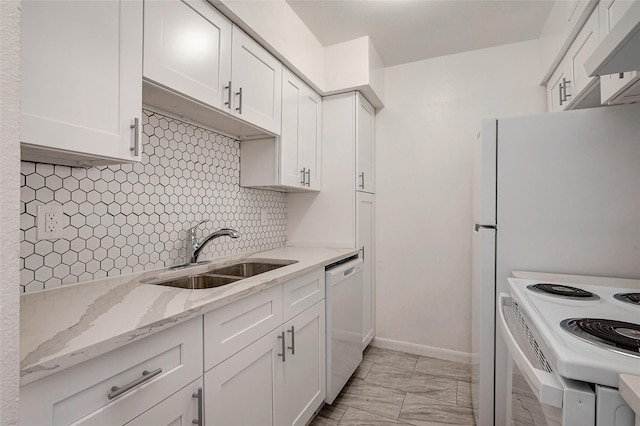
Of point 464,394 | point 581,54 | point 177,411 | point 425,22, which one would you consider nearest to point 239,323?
point 177,411

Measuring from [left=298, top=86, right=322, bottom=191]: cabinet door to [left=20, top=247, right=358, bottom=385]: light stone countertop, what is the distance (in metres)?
1.19

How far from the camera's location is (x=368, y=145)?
276 cm

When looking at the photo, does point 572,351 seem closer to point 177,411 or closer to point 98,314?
point 177,411

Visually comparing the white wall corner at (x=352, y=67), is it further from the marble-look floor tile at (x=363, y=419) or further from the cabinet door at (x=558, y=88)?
the marble-look floor tile at (x=363, y=419)

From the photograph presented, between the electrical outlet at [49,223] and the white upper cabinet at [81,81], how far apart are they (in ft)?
0.57

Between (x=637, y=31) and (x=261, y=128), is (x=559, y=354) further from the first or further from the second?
(x=261, y=128)

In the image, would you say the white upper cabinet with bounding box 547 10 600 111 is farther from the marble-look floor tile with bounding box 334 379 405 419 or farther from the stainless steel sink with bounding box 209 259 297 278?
the marble-look floor tile with bounding box 334 379 405 419

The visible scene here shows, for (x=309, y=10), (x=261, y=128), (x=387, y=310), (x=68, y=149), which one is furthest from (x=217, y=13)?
(x=387, y=310)

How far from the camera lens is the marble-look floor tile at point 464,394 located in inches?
80.3

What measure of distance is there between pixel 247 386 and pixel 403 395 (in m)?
1.38

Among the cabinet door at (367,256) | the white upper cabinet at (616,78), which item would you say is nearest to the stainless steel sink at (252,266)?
the cabinet door at (367,256)

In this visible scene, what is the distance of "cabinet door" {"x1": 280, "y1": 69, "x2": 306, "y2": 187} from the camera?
6.75 ft

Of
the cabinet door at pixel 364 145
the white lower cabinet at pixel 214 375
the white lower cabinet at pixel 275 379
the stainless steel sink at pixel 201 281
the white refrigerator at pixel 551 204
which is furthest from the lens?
the cabinet door at pixel 364 145

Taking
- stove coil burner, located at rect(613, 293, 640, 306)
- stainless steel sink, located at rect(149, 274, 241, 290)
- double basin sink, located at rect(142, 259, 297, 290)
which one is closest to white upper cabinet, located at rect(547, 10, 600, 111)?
stove coil burner, located at rect(613, 293, 640, 306)
